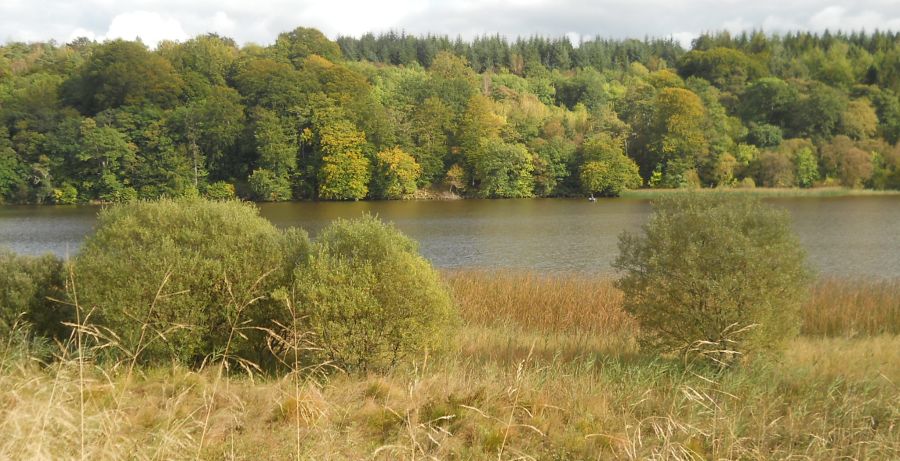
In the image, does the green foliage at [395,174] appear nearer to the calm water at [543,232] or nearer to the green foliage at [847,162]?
the calm water at [543,232]

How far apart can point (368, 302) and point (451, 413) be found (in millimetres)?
1640

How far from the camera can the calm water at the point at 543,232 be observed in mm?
21125

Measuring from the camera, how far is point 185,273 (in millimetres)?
6449

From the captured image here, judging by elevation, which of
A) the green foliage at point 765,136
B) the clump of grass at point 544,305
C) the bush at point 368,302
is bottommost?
the clump of grass at point 544,305

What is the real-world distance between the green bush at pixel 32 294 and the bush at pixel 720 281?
21.2ft

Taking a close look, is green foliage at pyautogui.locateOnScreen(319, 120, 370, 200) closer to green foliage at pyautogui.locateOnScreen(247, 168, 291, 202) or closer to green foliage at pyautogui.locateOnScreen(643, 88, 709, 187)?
green foliage at pyautogui.locateOnScreen(247, 168, 291, 202)

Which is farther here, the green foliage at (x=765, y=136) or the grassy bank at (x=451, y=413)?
the green foliage at (x=765, y=136)

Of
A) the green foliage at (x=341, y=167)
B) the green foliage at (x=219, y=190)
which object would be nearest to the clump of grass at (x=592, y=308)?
the green foliage at (x=341, y=167)

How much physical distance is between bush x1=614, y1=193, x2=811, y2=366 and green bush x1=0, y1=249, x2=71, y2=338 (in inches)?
255

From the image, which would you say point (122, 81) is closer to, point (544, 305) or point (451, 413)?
point (544, 305)

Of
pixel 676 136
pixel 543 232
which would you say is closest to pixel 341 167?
pixel 543 232

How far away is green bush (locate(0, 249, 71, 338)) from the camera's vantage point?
22.6ft

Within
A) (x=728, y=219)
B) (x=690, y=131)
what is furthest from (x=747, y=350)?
(x=690, y=131)

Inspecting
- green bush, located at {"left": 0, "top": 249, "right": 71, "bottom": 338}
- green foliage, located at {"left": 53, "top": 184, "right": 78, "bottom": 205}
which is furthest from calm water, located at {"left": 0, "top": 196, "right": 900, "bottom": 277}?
green bush, located at {"left": 0, "top": 249, "right": 71, "bottom": 338}
